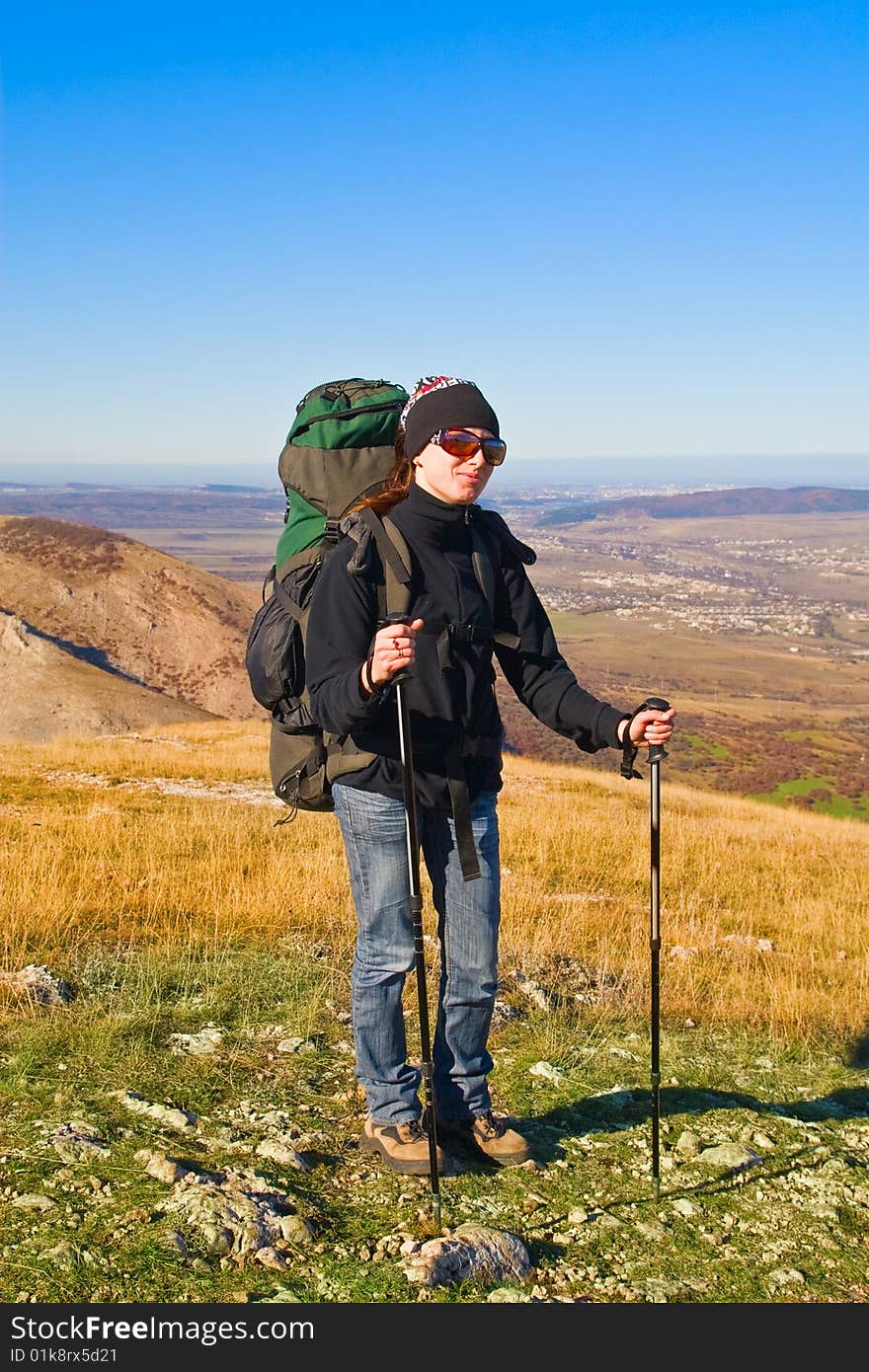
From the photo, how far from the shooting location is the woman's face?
3.80 meters

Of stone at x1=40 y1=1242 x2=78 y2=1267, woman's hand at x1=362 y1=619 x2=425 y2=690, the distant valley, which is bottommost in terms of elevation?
the distant valley

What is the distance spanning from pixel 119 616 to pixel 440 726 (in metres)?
45.8

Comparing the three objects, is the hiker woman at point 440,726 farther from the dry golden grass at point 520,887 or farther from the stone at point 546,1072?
the dry golden grass at point 520,887

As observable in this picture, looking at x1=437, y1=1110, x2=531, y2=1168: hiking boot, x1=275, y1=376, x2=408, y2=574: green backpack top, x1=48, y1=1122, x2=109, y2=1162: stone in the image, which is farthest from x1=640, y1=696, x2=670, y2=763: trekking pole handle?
x1=48, y1=1122, x2=109, y2=1162: stone

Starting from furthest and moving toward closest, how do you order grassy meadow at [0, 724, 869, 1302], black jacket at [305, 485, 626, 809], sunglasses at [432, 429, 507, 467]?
sunglasses at [432, 429, 507, 467] < black jacket at [305, 485, 626, 809] < grassy meadow at [0, 724, 869, 1302]

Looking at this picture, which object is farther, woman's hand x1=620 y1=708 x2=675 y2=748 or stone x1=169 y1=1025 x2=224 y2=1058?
stone x1=169 y1=1025 x2=224 y2=1058

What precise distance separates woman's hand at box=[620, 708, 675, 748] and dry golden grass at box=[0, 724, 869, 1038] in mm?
2789

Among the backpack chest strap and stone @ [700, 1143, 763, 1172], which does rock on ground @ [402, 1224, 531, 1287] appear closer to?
stone @ [700, 1143, 763, 1172]

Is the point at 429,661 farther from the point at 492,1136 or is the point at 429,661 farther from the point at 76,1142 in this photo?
the point at 76,1142

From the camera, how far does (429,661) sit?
3744 mm

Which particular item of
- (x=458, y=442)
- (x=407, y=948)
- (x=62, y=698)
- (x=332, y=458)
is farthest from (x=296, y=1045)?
(x=62, y=698)

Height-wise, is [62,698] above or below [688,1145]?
below

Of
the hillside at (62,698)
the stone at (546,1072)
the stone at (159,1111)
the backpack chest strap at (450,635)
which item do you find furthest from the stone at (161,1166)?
the hillside at (62,698)
